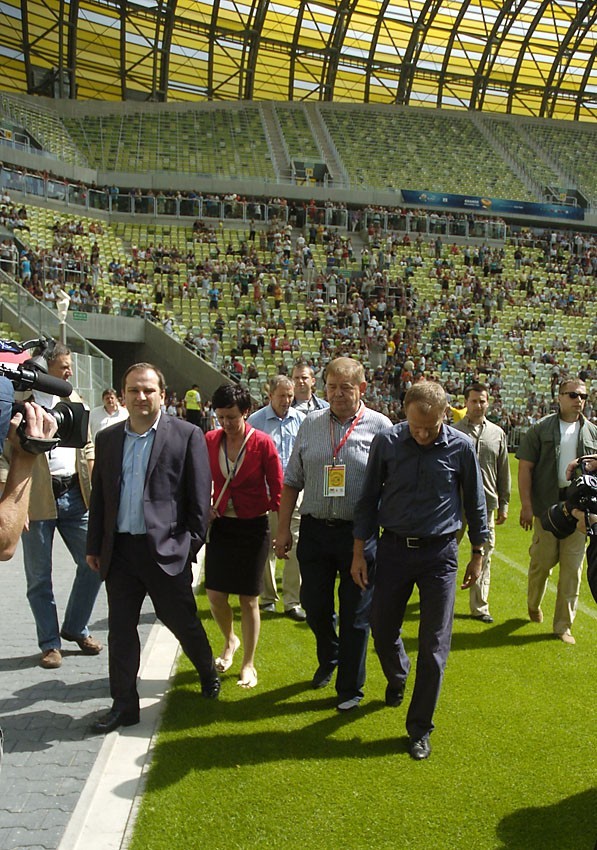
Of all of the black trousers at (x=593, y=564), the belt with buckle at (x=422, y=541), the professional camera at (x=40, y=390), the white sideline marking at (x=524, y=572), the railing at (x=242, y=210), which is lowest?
the white sideline marking at (x=524, y=572)

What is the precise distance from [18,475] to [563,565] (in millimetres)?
4539

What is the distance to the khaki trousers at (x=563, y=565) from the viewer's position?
229 inches

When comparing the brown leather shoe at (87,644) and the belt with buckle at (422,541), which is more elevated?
the belt with buckle at (422,541)

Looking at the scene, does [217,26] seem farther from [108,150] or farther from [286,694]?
[286,694]

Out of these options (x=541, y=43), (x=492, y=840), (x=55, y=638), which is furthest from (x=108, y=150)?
(x=492, y=840)

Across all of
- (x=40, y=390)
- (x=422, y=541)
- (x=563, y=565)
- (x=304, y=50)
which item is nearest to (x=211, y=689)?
(x=422, y=541)

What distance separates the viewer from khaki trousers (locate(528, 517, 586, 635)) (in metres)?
5.80

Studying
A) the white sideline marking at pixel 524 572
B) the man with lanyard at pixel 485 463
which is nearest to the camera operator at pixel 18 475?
the man with lanyard at pixel 485 463

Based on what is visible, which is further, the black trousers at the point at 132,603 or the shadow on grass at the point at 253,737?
the black trousers at the point at 132,603

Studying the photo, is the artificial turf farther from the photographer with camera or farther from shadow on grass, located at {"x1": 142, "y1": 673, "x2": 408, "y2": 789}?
the photographer with camera

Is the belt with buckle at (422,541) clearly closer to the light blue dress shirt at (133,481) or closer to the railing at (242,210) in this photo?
the light blue dress shirt at (133,481)

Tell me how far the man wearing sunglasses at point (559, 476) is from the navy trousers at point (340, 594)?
1.95 meters

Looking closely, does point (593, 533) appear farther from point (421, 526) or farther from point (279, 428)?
point (279, 428)

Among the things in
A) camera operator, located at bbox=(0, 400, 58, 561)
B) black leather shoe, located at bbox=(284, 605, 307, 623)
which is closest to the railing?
black leather shoe, located at bbox=(284, 605, 307, 623)
